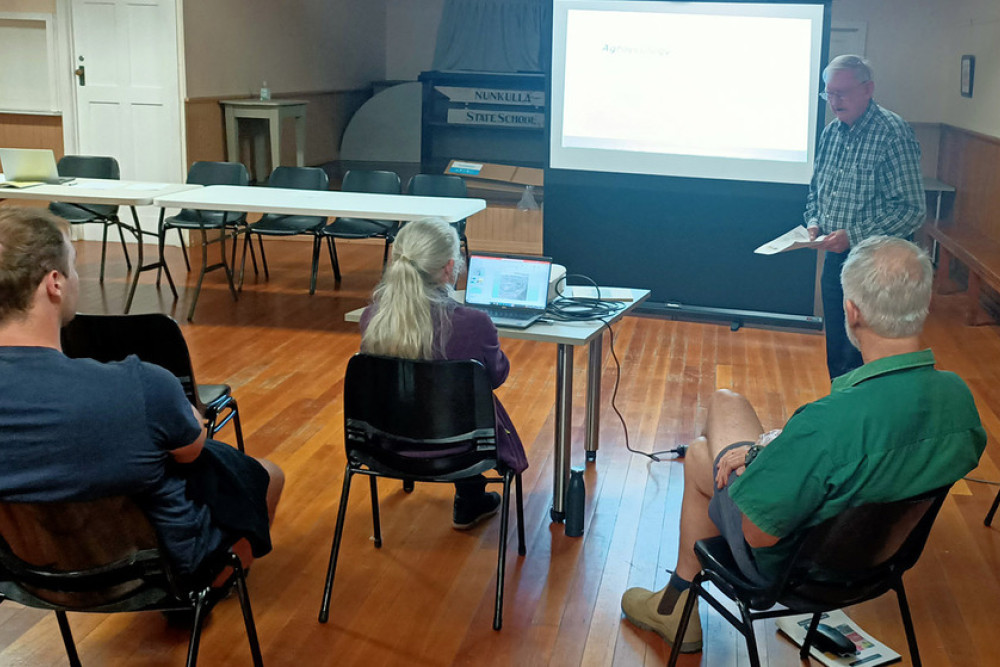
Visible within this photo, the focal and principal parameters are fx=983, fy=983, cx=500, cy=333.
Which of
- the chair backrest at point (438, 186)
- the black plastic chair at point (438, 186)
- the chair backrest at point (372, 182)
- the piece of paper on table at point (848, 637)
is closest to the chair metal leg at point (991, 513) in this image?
the piece of paper on table at point (848, 637)

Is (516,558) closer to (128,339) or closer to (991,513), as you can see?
(128,339)

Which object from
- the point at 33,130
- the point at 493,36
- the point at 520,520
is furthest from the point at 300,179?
the point at 493,36

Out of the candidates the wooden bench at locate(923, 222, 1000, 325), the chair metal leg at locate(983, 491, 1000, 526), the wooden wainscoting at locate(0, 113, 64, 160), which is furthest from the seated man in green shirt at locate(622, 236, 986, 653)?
the wooden wainscoting at locate(0, 113, 64, 160)

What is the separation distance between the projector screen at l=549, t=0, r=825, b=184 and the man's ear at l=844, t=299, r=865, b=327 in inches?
162

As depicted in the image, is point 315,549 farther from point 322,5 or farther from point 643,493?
point 322,5

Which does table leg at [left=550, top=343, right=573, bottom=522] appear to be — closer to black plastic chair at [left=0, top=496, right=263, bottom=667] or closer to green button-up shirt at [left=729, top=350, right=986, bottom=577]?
green button-up shirt at [left=729, top=350, right=986, bottom=577]

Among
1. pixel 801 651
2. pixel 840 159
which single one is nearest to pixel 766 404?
pixel 840 159

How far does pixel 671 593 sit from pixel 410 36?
11301 millimetres

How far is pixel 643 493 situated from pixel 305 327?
2912 mm

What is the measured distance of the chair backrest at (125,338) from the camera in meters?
2.87

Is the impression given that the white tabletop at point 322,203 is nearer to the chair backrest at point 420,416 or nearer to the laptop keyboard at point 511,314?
the laptop keyboard at point 511,314

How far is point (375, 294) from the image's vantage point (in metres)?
2.93

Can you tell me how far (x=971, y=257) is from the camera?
6.35 meters

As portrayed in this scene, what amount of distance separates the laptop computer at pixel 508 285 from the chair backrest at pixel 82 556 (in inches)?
60.7
